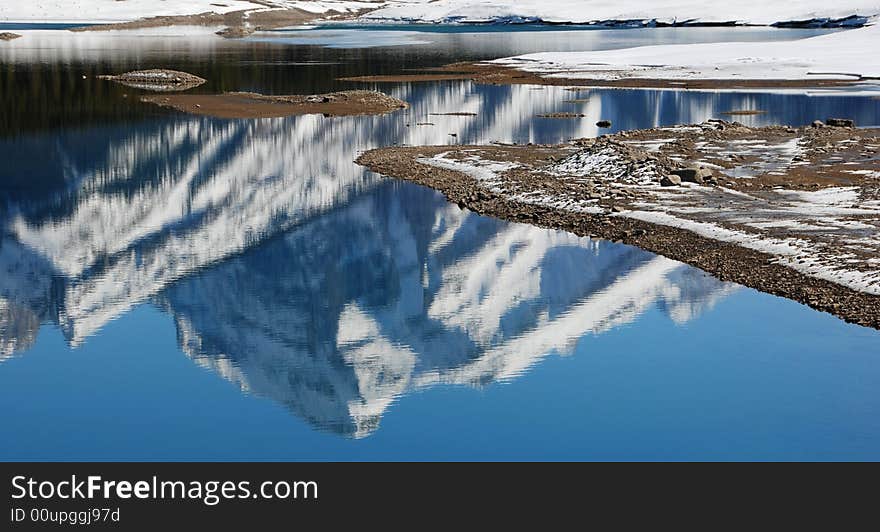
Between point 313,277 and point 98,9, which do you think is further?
point 98,9

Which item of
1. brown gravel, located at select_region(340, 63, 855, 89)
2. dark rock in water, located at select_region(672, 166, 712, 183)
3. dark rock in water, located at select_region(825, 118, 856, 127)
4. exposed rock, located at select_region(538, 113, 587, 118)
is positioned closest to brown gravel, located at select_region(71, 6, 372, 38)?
brown gravel, located at select_region(340, 63, 855, 89)

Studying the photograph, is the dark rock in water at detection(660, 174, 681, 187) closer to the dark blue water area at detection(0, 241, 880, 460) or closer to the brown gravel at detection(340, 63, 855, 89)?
the dark blue water area at detection(0, 241, 880, 460)

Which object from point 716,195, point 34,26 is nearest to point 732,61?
point 716,195

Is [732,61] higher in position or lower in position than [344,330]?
higher

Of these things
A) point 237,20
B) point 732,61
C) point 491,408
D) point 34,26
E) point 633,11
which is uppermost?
point 237,20

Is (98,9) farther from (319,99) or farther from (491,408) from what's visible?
(491,408)

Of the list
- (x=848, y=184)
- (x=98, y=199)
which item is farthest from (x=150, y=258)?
(x=848, y=184)

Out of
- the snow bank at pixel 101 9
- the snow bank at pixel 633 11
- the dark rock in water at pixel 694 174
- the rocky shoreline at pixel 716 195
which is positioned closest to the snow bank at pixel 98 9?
the snow bank at pixel 101 9
